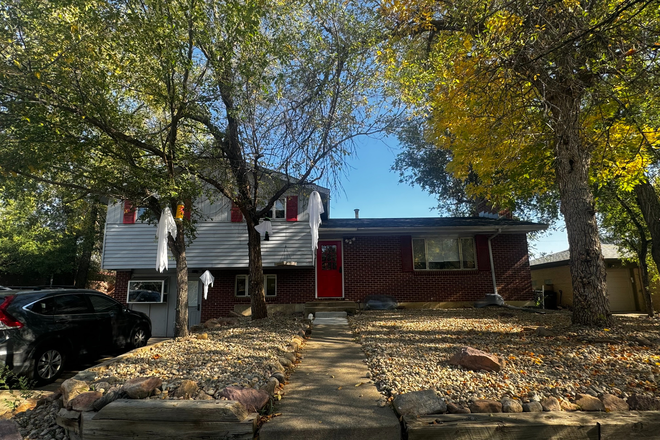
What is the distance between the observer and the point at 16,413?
3.56m

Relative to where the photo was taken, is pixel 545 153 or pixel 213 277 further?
pixel 213 277

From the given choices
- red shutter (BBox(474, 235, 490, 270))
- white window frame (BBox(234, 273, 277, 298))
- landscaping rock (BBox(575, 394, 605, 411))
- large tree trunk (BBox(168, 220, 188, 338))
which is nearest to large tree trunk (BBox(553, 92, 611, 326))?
landscaping rock (BBox(575, 394, 605, 411))

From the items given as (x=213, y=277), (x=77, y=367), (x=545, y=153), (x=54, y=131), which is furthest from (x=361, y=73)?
(x=213, y=277)

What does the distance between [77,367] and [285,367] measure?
4.65 metres

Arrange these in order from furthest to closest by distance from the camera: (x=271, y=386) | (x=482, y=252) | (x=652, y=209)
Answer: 1. (x=482, y=252)
2. (x=652, y=209)
3. (x=271, y=386)

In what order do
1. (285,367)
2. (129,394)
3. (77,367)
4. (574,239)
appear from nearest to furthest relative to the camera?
1. (129,394)
2. (285,367)
3. (574,239)
4. (77,367)

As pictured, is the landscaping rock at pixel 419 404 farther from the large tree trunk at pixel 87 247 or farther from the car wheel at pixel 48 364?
the large tree trunk at pixel 87 247

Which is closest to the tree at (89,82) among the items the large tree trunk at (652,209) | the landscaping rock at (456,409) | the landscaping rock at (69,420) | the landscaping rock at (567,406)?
the landscaping rock at (69,420)

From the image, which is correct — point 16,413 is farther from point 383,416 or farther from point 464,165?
point 464,165

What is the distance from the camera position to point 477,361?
3893mm

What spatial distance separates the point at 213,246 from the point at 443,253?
801cm

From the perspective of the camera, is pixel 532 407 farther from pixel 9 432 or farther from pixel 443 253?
pixel 443 253

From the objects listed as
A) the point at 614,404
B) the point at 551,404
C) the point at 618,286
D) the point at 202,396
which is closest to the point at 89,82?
the point at 202,396

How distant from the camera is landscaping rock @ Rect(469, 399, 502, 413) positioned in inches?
115
